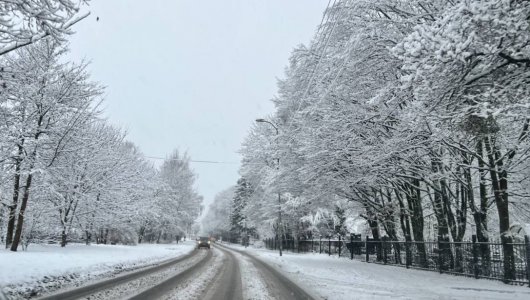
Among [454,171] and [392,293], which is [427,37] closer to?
[392,293]

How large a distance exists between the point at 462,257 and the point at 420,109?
7.84m

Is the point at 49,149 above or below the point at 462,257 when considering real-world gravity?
above

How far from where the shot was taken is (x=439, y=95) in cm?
695

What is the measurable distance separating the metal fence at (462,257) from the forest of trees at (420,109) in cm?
48

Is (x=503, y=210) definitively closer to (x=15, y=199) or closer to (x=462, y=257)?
(x=462, y=257)

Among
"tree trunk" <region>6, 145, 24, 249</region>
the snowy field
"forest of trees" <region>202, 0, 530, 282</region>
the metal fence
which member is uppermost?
"forest of trees" <region>202, 0, 530, 282</region>

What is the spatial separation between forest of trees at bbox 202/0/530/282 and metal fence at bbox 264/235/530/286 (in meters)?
0.48

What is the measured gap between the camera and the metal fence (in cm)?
1130

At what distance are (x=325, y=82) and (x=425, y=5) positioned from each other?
478cm

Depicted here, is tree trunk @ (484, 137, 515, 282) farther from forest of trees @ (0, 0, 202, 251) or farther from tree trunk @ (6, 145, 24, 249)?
tree trunk @ (6, 145, 24, 249)

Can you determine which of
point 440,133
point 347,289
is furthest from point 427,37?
point 347,289

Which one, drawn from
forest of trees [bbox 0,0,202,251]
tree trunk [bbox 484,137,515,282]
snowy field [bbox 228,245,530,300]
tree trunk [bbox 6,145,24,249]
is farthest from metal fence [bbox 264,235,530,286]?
tree trunk [bbox 6,145,24,249]

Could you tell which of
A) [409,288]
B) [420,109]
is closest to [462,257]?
[409,288]

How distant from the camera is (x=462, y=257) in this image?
1384 centimetres
